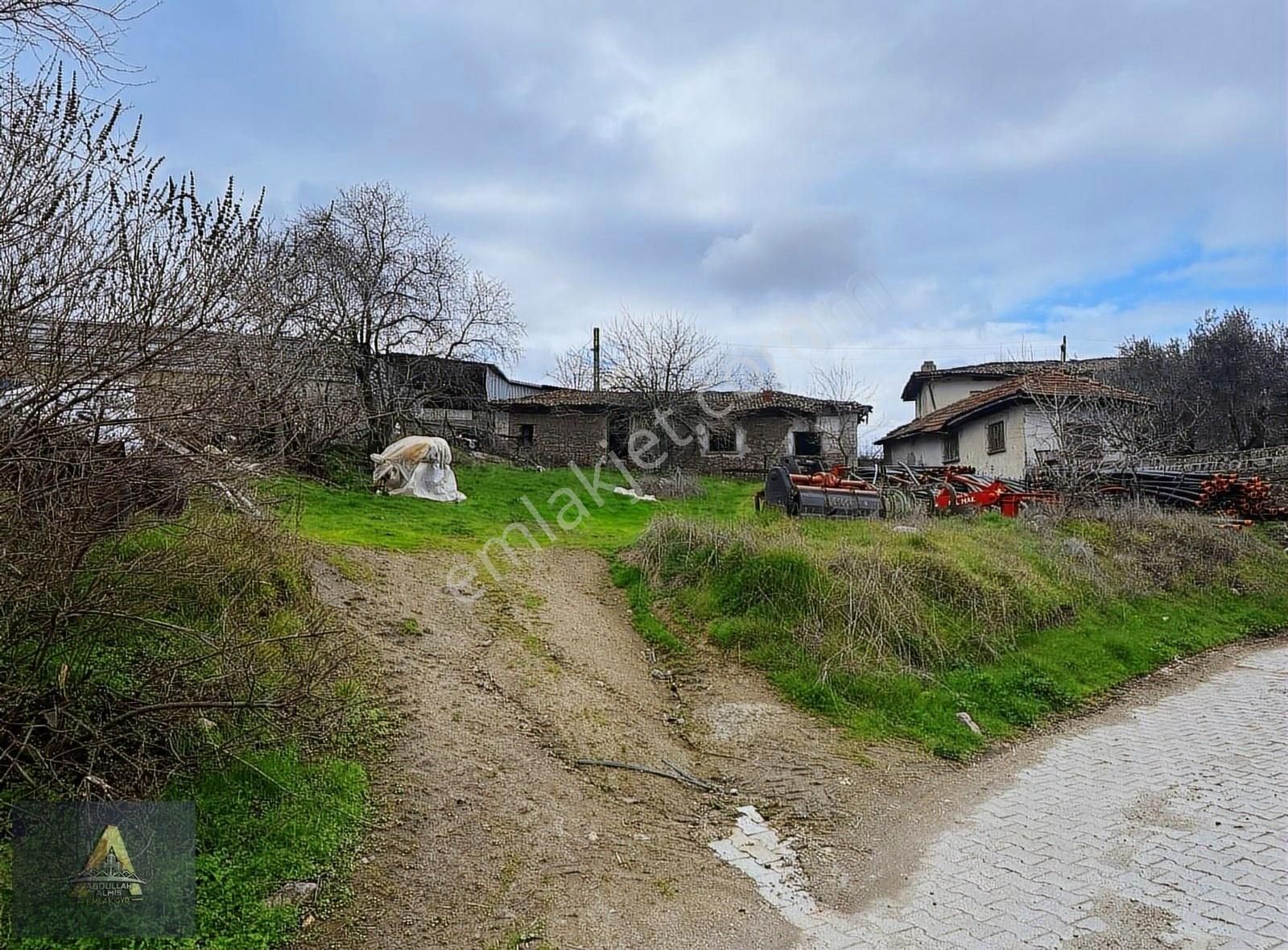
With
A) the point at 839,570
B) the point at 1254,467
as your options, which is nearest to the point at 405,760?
the point at 839,570

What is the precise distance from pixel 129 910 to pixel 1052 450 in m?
19.2

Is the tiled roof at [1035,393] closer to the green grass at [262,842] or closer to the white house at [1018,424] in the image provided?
the white house at [1018,424]

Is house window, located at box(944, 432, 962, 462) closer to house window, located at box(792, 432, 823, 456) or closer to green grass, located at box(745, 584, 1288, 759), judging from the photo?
house window, located at box(792, 432, 823, 456)

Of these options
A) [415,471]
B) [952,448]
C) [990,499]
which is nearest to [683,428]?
[952,448]

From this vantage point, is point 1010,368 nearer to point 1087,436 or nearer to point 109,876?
point 1087,436

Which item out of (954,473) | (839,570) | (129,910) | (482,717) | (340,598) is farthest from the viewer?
(954,473)

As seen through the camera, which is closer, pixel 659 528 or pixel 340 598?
pixel 340 598

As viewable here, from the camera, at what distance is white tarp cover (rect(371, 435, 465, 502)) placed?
16547mm

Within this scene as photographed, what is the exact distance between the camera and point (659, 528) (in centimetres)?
1109

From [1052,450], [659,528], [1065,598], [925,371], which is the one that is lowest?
[1065,598]

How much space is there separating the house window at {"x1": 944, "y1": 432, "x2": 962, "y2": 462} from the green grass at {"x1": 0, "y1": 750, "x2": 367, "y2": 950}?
83.0 feet

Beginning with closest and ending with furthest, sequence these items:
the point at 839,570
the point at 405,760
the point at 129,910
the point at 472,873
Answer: the point at 129,910
the point at 472,873
the point at 405,760
the point at 839,570

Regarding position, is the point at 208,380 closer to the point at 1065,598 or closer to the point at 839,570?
the point at 839,570

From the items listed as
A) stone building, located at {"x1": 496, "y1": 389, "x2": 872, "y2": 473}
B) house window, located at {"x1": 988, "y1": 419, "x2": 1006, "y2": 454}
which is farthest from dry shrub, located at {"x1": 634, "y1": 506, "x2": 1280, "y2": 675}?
stone building, located at {"x1": 496, "y1": 389, "x2": 872, "y2": 473}
